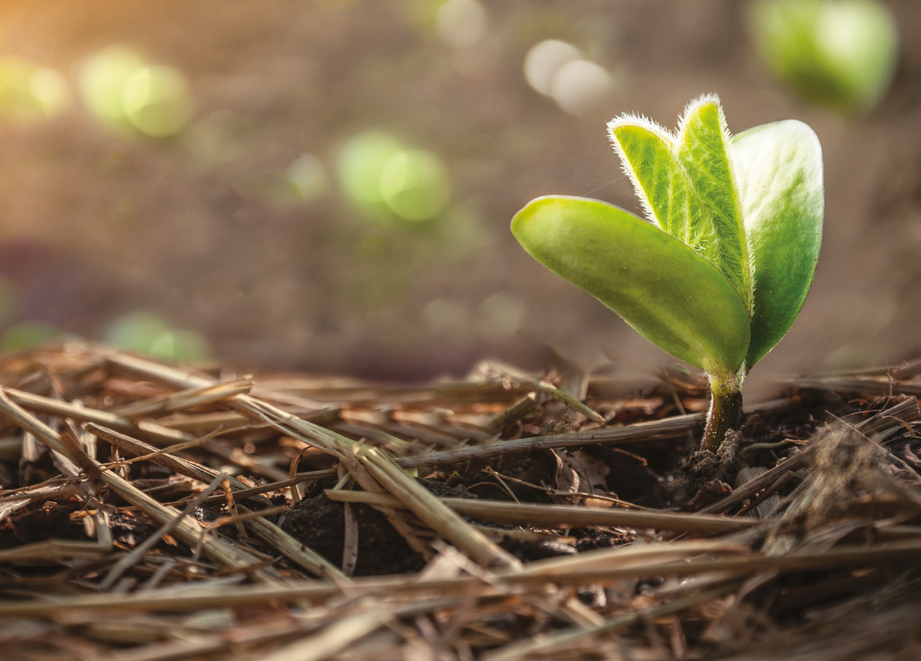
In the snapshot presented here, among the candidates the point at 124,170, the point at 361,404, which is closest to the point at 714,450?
the point at 361,404

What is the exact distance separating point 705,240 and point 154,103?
2.62 metres

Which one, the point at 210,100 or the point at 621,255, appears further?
the point at 210,100

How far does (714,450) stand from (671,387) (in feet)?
0.65

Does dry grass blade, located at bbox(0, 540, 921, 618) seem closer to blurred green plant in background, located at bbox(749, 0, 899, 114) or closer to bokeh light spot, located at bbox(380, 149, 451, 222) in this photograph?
blurred green plant in background, located at bbox(749, 0, 899, 114)

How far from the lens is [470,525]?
694 mm

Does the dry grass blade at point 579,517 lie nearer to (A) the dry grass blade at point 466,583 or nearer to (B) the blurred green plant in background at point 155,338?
(A) the dry grass blade at point 466,583

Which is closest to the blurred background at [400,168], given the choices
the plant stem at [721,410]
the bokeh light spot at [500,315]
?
the bokeh light spot at [500,315]

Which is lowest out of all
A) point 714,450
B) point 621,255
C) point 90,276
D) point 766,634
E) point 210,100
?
point 766,634

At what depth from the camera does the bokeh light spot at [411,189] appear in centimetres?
253

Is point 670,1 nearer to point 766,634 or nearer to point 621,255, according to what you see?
point 621,255

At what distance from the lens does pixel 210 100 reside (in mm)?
3164

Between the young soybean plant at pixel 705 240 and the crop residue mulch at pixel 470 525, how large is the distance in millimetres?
141

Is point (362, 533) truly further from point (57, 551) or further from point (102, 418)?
point (102, 418)

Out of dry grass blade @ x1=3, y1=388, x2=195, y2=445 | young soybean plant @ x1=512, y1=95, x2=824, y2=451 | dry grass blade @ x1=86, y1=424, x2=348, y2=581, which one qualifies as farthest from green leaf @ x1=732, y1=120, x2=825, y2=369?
dry grass blade @ x1=3, y1=388, x2=195, y2=445
